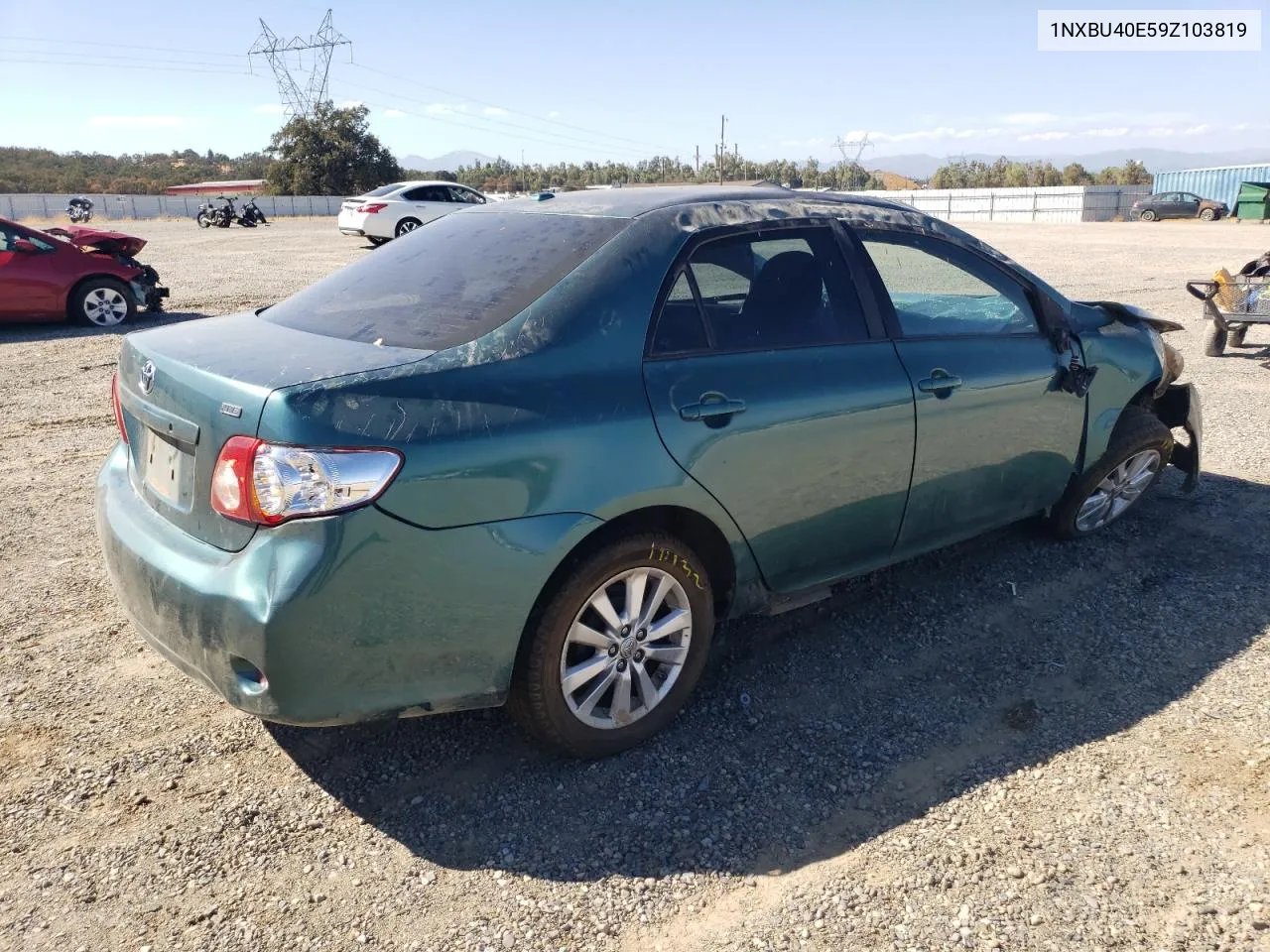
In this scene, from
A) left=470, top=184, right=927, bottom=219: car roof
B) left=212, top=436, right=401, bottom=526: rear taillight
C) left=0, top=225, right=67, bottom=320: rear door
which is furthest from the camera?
left=0, top=225, right=67, bottom=320: rear door

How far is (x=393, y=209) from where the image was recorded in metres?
23.4

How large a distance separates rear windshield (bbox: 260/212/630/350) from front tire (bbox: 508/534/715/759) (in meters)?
0.83

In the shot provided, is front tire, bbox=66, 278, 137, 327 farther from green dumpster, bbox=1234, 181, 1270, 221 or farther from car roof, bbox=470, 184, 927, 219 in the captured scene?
green dumpster, bbox=1234, 181, 1270, 221

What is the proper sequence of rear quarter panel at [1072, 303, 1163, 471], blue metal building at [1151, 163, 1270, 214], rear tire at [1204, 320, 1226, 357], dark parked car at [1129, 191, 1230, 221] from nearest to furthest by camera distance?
rear quarter panel at [1072, 303, 1163, 471]
rear tire at [1204, 320, 1226, 357]
dark parked car at [1129, 191, 1230, 221]
blue metal building at [1151, 163, 1270, 214]

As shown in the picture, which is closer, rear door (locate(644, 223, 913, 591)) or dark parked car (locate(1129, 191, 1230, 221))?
rear door (locate(644, 223, 913, 591))

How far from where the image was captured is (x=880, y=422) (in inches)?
140

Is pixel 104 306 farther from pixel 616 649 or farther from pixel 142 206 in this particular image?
pixel 142 206

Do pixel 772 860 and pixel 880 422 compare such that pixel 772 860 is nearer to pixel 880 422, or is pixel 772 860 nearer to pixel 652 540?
pixel 652 540

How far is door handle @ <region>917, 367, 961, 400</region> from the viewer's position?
3699mm

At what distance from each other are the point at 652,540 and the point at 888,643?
1.41 m

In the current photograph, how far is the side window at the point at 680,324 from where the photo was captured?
3.08m

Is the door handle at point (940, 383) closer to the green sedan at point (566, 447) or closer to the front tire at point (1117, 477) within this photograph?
the green sedan at point (566, 447)

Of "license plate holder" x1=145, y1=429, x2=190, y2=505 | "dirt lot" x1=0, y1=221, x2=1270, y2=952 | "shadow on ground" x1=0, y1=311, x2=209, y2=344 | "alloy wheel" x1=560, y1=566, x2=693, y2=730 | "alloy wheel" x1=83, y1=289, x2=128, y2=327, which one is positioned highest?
"license plate holder" x1=145, y1=429, x2=190, y2=505

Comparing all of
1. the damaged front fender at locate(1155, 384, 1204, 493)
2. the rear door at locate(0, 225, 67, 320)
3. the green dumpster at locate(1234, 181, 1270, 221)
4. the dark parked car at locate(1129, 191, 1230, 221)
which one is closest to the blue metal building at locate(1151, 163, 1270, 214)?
the dark parked car at locate(1129, 191, 1230, 221)
